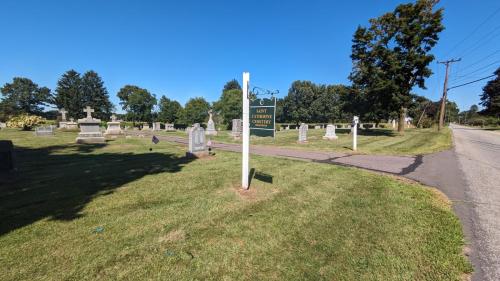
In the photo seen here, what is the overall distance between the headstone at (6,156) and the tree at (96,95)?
78190 mm

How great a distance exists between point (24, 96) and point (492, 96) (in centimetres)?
14852

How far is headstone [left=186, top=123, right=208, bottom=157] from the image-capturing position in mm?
10773

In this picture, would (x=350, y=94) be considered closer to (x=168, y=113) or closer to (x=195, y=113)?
(x=195, y=113)

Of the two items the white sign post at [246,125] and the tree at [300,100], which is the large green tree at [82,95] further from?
the white sign post at [246,125]

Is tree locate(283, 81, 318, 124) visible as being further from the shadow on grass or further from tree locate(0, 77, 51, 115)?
tree locate(0, 77, 51, 115)

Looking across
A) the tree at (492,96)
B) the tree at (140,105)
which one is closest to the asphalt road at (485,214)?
the tree at (492,96)

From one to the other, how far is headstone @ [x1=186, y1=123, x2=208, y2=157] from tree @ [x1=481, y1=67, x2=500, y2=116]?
70.4 m

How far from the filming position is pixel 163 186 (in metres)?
6.30

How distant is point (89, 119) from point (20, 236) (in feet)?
56.3

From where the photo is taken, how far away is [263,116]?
250 inches

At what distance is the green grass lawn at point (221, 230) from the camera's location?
2975 mm

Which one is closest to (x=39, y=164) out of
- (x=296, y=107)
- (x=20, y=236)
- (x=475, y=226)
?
(x=20, y=236)

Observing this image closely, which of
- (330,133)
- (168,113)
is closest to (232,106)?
(168,113)

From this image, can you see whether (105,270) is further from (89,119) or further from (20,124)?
(20,124)
